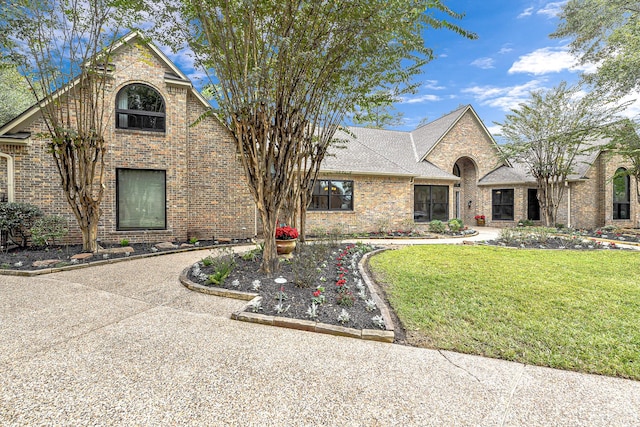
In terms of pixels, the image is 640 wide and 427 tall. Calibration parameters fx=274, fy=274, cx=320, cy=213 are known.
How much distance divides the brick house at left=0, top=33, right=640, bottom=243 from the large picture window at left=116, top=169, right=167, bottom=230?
1.1 inches

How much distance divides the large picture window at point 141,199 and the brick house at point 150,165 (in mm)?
27

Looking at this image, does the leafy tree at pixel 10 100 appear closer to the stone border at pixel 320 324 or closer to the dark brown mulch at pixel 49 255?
the dark brown mulch at pixel 49 255

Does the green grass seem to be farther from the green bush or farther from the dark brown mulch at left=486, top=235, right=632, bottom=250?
the green bush

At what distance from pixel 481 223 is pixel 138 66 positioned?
58.8 feet

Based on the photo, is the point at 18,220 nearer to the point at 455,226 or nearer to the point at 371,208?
the point at 371,208

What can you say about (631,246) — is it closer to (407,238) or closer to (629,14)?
(407,238)

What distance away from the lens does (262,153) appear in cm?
495

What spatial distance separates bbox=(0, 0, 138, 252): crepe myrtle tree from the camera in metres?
6.13

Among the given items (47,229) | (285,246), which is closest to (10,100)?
(47,229)

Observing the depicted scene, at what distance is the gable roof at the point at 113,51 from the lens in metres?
7.39

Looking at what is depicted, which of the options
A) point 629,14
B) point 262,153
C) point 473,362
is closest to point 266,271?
point 262,153

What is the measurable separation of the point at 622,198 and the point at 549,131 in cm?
679

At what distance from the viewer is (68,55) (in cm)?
662

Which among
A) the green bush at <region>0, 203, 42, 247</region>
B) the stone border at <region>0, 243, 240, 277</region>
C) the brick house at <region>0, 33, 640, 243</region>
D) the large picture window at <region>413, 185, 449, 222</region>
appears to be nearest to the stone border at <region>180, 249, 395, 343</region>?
the stone border at <region>0, 243, 240, 277</region>
